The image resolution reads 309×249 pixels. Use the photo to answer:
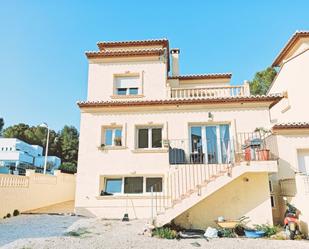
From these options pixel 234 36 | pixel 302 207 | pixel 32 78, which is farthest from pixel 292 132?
pixel 32 78

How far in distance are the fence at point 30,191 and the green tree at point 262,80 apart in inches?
977

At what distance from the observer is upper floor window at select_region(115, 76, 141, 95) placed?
1488 centimetres

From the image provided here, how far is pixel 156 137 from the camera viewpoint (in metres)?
12.8

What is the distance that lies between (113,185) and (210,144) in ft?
19.6

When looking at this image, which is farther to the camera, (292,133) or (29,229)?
(292,133)

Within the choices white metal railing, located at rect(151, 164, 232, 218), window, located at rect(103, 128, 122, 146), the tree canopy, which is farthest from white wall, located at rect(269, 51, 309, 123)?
the tree canopy

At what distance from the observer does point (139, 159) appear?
1213 centimetres

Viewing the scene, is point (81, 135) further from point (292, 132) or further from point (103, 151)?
point (292, 132)

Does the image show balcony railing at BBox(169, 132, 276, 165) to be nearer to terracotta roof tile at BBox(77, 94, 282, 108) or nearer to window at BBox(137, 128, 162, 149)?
window at BBox(137, 128, 162, 149)

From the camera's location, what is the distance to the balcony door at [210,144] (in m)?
11.7

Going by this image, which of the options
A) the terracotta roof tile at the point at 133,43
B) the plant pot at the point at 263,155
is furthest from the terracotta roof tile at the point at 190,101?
the terracotta roof tile at the point at 133,43

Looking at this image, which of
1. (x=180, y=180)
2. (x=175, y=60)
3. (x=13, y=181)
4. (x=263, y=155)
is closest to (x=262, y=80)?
(x=175, y=60)

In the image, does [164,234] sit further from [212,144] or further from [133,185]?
[212,144]

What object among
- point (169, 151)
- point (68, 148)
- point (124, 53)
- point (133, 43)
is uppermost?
point (133, 43)
